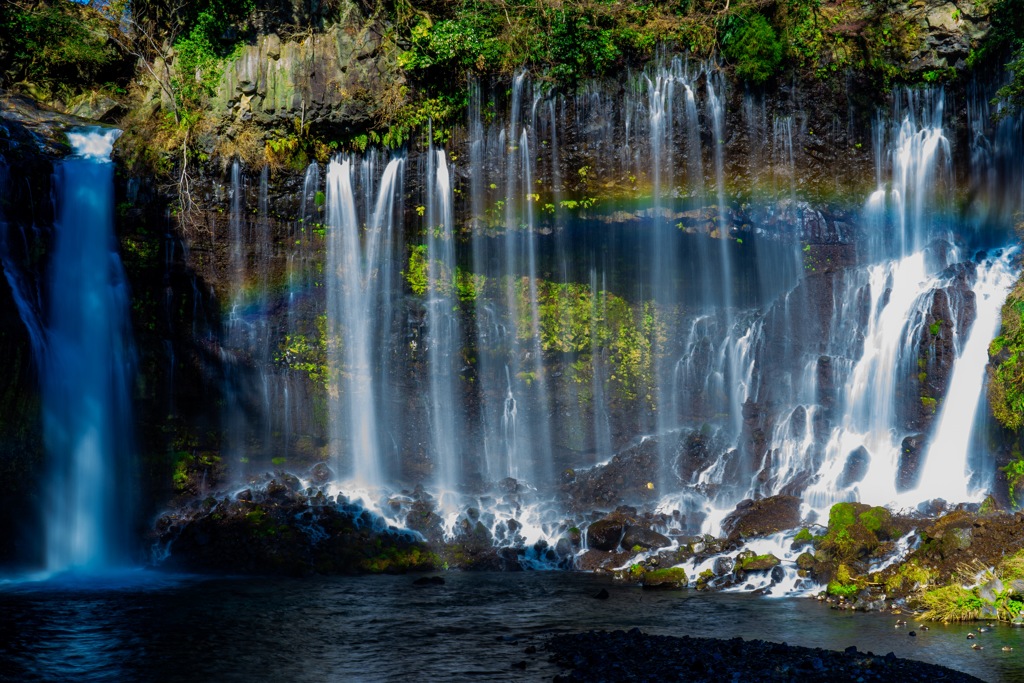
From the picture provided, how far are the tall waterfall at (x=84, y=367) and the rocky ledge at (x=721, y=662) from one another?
1110cm

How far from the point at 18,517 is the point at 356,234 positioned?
8847 millimetres

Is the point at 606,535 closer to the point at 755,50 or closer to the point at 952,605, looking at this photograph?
the point at 952,605

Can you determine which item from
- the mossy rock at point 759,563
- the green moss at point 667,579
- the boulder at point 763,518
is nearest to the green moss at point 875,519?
the mossy rock at point 759,563

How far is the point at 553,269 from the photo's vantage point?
2025 cm

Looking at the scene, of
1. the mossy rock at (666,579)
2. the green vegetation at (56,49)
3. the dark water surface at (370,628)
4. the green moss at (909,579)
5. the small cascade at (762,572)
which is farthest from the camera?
the green vegetation at (56,49)

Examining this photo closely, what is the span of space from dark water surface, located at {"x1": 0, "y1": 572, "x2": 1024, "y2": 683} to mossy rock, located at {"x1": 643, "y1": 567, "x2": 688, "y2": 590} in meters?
0.32

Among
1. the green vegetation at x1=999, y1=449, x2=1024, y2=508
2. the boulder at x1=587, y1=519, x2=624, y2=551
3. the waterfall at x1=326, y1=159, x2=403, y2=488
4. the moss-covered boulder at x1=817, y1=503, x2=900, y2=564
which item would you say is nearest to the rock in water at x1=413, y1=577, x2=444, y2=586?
the boulder at x1=587, y1=519, x2=624, y2=551

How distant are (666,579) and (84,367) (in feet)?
40.4

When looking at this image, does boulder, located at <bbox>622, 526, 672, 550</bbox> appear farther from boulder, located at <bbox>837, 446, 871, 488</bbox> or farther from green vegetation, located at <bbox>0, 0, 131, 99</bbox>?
green vegetation, located at <bbox>0, 0, 131, 99</bbox>

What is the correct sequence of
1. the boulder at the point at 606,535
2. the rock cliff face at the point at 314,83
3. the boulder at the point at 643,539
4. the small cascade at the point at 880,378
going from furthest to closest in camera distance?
the rock cliff face at the point at 314,83 → the small cascade at the point at 880,378 → the boulder at the point at 606,535 → the boulder at the point at 643,539

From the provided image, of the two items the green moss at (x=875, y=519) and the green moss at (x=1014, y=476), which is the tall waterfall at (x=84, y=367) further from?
the green moss at (x=1014, y=476)

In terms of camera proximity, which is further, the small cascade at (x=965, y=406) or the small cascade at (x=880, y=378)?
the small cascade at (x=880, y=378)

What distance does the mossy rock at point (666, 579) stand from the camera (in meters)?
13.8

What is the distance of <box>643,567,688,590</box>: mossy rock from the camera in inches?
543
